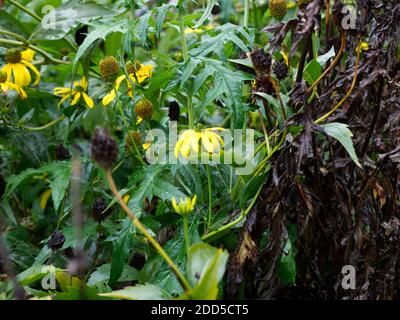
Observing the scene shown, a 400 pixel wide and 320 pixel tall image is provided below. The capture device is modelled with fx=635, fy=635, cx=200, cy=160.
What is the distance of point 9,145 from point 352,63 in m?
0.84

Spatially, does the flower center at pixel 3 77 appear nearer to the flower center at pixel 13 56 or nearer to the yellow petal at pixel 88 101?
the flower center at pixel 13 56

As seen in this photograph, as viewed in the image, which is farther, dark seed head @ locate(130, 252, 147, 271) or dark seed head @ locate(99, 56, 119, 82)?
dark seed head @ locate(130, 252, 147, 271)

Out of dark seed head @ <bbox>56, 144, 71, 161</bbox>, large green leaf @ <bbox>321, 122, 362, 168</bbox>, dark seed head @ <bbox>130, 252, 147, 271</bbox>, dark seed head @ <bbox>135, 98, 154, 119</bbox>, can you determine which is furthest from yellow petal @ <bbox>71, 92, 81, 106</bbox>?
large green leaf @ <bbox>321, 122, 362, 168</bbox>

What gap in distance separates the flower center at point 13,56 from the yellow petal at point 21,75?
0.05 feet

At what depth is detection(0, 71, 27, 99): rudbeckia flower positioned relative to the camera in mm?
1493

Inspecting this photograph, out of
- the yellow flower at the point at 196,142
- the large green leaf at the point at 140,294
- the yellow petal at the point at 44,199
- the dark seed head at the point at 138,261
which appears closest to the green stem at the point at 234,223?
the yellow flower at the point at 196,142

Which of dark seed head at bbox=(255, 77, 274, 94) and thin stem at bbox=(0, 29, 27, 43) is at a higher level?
thin stem at bbox=(0, 29, 27, 43)

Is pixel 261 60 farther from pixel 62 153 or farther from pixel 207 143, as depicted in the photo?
pixel 62 153

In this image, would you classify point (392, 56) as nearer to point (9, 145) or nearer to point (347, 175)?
point (347, 175)

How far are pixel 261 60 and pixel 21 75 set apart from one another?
76cm

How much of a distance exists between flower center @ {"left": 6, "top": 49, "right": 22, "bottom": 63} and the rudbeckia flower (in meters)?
0.05

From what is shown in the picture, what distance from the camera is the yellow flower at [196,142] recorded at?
3.62 ft

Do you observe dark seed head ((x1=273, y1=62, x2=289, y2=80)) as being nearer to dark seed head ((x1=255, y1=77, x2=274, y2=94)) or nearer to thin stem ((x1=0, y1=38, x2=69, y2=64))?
dark seed head ((x1=255, y1=77, x2=274, y2=94))

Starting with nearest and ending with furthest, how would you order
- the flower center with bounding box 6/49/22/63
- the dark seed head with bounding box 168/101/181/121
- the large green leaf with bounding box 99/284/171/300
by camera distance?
the large green leaf with bounding box 99/284/171/300 < the dark seed head with bounding box 168/101/181/121 < the flower center with bounding box 6/49/22/63
